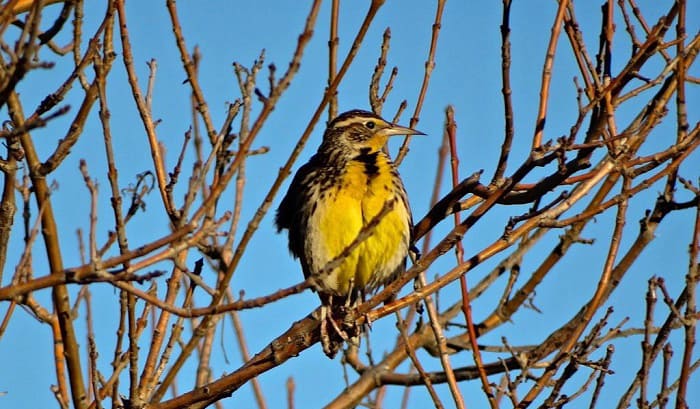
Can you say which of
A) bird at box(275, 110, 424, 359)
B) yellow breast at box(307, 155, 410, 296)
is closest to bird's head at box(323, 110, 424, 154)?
bird at box(275, 110, 424, 359)

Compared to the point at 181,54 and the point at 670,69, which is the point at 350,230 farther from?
the point at 670,69

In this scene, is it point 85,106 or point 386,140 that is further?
point 386,140

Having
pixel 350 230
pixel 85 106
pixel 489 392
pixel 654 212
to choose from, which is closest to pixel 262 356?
pixel 489 392

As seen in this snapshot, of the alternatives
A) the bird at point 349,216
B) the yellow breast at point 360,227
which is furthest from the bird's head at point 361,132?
the yellow breast at point 360,227

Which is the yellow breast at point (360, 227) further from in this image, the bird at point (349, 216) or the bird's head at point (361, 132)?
the bird's head at point (361, 132)

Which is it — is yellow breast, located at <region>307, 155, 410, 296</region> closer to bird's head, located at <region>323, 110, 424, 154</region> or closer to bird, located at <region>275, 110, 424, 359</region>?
bird, located at <region>275, 110, 424, 359</region>

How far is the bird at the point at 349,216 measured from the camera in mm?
5637

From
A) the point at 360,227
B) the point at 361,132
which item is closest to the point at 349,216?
the point at 360,227

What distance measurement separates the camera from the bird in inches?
222

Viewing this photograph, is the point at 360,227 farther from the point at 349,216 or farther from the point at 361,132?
the point at 361,132

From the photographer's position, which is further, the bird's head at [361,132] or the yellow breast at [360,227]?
the bird's head at [361,132]

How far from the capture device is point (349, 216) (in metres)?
5.62

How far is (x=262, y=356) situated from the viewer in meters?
4.06

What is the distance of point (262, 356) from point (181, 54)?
1325 mm
